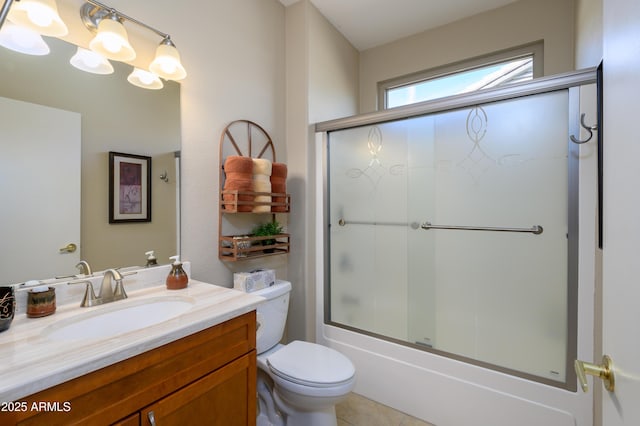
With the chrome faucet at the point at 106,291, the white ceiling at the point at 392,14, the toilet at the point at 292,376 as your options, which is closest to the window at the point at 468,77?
the white ceiling at the point at 392,14

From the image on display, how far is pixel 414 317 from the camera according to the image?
1865mm

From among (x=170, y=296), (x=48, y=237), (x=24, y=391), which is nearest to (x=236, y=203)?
(x=170, y=296)

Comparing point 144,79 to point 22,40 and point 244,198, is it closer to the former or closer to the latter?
point 22,40

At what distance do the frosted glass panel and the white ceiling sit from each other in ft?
3.07

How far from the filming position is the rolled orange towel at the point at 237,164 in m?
1.58

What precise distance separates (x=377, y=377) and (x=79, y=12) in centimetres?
Answer: 243

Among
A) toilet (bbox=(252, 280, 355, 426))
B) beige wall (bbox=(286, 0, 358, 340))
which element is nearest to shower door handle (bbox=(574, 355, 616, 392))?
toilet (bbox=(252, 280, 355, 426))

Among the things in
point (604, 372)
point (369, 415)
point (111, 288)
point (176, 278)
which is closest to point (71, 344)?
point (111, 288)

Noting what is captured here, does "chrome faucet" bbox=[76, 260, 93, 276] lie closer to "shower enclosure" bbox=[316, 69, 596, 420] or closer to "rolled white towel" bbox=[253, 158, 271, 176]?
"rolled white towel" bbox=[253, 158, 271, 176]

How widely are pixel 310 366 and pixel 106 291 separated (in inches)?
38.3

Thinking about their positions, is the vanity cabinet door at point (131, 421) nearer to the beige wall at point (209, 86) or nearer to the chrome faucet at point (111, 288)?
the chrome faucet at point (111, 288)

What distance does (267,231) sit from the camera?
6.07 ft

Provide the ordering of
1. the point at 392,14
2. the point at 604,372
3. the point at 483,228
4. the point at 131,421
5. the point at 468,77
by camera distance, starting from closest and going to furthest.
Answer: the point at 604,372
the point at 131,421
the point at 483,228
the point at 392,14
the point at 468,77

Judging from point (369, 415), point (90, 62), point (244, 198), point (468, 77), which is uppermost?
point (468, 77)
